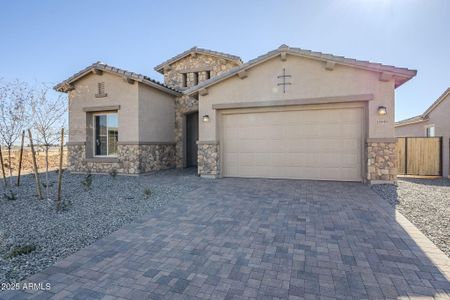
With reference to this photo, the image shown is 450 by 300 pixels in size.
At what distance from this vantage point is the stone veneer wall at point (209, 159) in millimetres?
9164

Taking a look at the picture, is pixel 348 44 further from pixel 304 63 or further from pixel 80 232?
pixel 80 232

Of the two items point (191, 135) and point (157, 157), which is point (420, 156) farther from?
point (157, 157)

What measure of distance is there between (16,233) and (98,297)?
285 centimetres

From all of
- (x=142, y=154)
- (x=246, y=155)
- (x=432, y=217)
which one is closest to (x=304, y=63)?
(x=246, y=155)

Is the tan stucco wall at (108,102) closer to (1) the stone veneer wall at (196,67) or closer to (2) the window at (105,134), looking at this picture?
(2) the window at (105,134)

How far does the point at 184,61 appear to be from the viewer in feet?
46.0

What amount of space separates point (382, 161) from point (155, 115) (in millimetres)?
9651

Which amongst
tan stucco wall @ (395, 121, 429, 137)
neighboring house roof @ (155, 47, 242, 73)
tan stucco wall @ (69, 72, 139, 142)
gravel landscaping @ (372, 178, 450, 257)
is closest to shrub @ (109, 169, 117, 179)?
tan stucco wall @ (69, 72, 139, 142)

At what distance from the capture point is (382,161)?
7.59m

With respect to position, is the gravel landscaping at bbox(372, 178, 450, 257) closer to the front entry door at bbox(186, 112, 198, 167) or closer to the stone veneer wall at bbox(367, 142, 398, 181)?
the stone veneer wall at bbox(367, 142, 398, 181)

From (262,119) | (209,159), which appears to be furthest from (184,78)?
(262,119)

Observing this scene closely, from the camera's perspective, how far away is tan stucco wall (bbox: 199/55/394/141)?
24.9ft

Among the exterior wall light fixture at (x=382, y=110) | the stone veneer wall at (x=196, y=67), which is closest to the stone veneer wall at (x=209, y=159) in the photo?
the exterior wall light fixture at (x=382, y=110)

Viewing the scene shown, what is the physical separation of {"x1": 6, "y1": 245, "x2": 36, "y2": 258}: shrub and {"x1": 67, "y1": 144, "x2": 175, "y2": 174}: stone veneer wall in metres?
6.86
